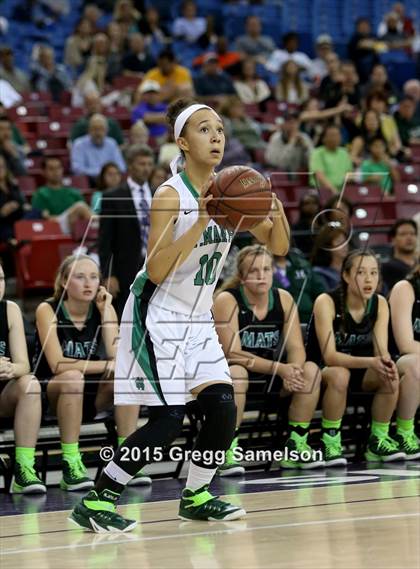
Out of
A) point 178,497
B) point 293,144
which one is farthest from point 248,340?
point 293,144

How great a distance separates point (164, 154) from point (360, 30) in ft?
24.4

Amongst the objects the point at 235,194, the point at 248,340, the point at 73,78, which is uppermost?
the point at 73,78

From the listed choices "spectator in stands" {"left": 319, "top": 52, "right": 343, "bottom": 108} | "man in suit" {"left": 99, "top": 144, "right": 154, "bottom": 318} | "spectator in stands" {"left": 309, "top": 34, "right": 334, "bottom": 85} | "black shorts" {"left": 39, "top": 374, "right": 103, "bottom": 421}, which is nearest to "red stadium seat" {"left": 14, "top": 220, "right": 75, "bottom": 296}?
"man in suit" {"left": 99, "top": 144, "right": 154, "bottom": 318}

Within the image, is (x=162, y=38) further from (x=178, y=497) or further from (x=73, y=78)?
(x=178, y=497)

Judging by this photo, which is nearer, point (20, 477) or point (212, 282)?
point (212, 282)

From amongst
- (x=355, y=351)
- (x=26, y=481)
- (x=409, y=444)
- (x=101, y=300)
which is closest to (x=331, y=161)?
(x=355, y=351)

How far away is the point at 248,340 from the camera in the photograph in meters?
7.25

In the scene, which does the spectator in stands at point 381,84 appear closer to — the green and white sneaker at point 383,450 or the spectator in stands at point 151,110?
the spectator in stands at point 151,110

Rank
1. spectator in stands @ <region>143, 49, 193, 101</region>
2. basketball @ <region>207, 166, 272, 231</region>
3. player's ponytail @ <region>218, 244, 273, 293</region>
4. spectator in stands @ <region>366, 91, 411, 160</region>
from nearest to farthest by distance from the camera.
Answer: basketball @ <region>207, 166, 272, 231</region> < player's ponytail @ <region>218, 244, 273, 293</region> < spectator in stands @ <region>366, 91, 411, 160</region> < spectator in stands @ <region>143, 49, 193, 101</region>

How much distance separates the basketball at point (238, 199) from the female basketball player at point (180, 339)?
0.13 metres

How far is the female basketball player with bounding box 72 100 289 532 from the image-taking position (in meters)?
5.02

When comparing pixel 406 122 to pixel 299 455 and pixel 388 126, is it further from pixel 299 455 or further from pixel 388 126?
pixel 299 455

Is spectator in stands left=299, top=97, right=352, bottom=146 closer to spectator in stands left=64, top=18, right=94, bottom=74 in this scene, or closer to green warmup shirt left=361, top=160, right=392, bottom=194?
green warmup shirt left=361, top=160, right=392, bottom=194

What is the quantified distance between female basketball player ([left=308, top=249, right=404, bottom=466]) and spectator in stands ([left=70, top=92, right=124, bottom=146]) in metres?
5.85
